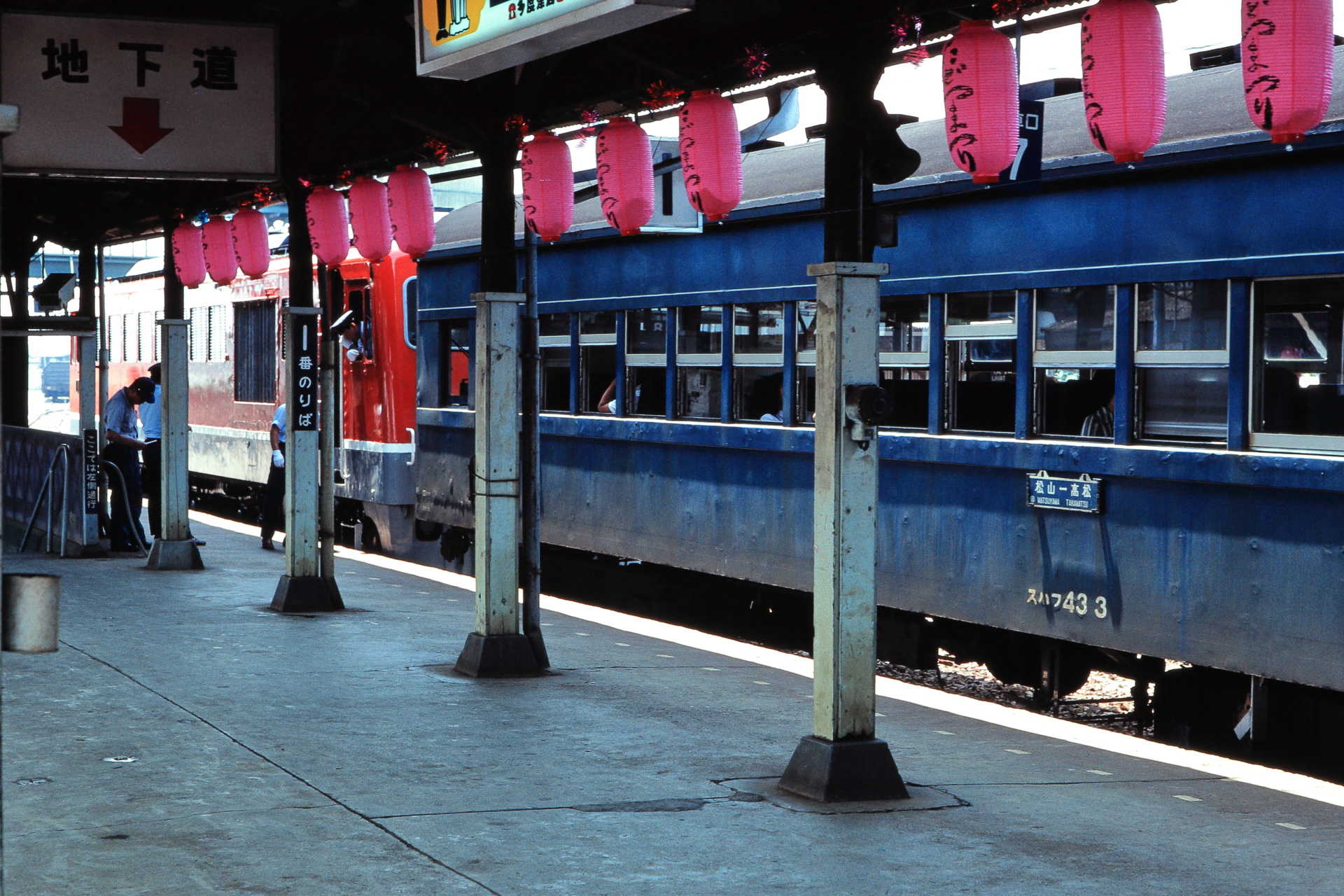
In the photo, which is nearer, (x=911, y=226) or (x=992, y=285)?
(x=992, y=285)

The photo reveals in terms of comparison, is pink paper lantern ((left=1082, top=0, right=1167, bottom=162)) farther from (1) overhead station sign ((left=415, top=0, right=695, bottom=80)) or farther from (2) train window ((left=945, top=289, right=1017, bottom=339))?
(2) train window ((left=945, top=289, right=1017, bottom=339))

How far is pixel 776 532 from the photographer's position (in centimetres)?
998

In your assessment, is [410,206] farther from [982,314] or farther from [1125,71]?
[1125,71]

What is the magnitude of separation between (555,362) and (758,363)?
9.40 ft

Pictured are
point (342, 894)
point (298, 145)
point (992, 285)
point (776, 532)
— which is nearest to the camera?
point (342, 894)

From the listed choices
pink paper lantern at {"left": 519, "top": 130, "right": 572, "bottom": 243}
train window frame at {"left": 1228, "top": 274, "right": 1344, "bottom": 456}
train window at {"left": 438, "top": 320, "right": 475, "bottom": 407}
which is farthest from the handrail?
train window frame at {"left": 1228, "top": 274, "right": 1344, "bottom": 456}

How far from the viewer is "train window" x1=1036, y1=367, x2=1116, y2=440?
25.8ft

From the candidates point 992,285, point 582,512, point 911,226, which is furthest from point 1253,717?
point 582,512

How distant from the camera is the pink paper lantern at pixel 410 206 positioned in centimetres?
1051

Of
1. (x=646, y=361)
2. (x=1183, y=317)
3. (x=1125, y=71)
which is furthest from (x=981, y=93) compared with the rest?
(x=646, y=361)

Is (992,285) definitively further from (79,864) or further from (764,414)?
(79,864)

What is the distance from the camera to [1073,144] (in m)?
8.09

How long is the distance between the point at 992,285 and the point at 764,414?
2.12 meters

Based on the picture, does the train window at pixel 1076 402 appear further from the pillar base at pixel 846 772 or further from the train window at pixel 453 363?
the train window at pixel 453 363
